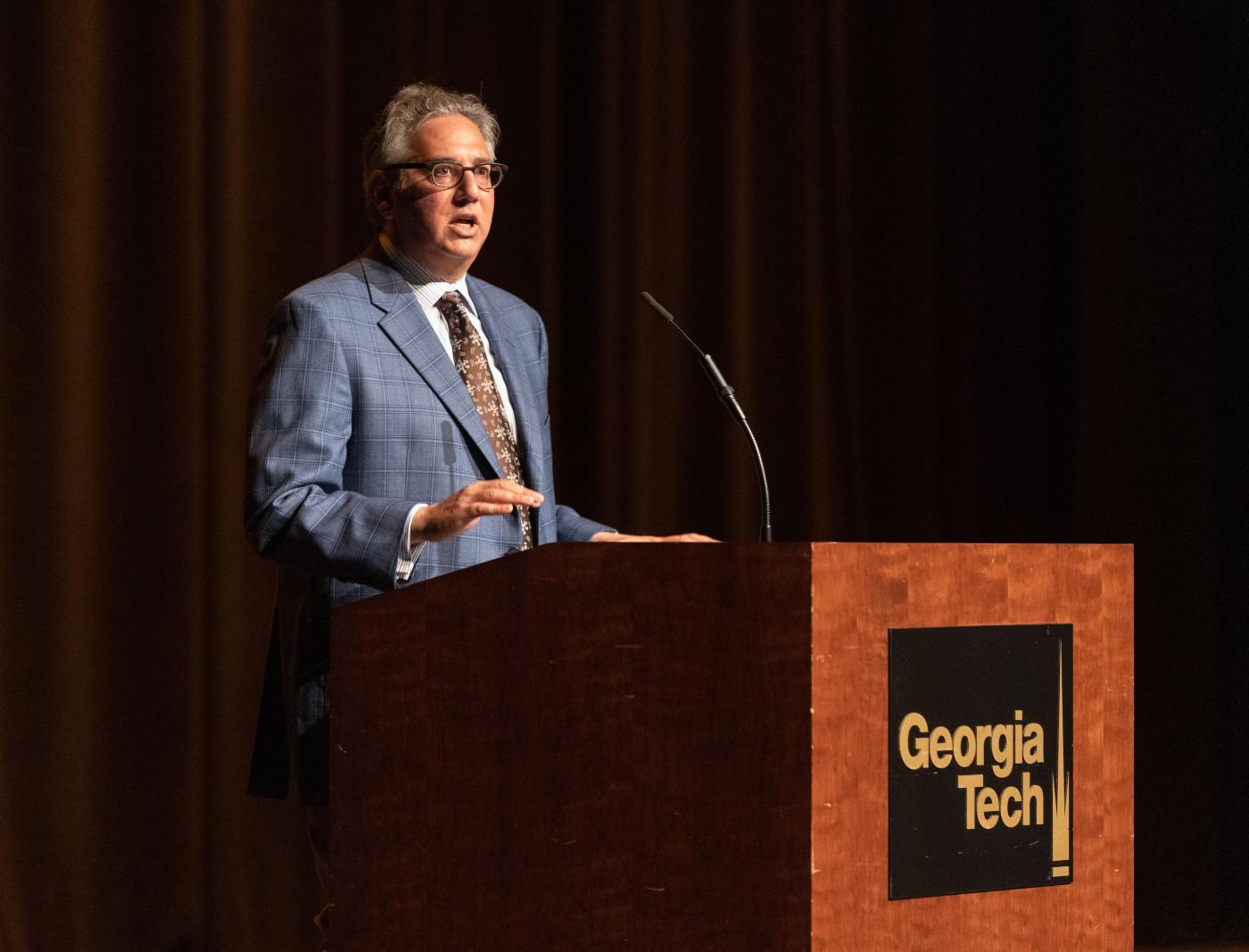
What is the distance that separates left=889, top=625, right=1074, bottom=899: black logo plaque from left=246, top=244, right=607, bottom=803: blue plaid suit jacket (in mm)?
732

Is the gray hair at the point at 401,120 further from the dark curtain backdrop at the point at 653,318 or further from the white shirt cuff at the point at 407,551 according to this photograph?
the dark curtain backdrop at the point at 653,318

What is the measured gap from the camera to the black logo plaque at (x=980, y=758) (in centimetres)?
126

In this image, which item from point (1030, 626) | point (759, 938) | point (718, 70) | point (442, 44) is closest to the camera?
point (759, 938)

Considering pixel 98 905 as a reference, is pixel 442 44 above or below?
above

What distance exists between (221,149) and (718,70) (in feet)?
3.81

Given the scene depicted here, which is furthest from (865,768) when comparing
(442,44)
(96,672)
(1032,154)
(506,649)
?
(1032,154)

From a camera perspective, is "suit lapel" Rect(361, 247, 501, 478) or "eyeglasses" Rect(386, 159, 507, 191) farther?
"eyeglasses" Rect(386, 159, 507, 191)

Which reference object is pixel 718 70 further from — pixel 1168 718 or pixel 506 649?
pixel 506 649

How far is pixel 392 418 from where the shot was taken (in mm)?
1893

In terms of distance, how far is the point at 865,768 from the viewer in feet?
4.04

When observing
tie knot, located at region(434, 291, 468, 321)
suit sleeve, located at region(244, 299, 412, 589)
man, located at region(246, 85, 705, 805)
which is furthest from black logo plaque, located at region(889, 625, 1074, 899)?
tie knot, located at region(434, 291, 468, 321)

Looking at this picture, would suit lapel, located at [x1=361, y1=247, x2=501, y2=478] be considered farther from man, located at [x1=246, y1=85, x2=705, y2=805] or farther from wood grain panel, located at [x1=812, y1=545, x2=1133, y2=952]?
wood grain panel, located at [x1=812, y1=545, x2=1133, y2=952]

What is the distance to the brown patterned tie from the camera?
6.55 ft

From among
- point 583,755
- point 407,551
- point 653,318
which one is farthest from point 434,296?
point 653,318
